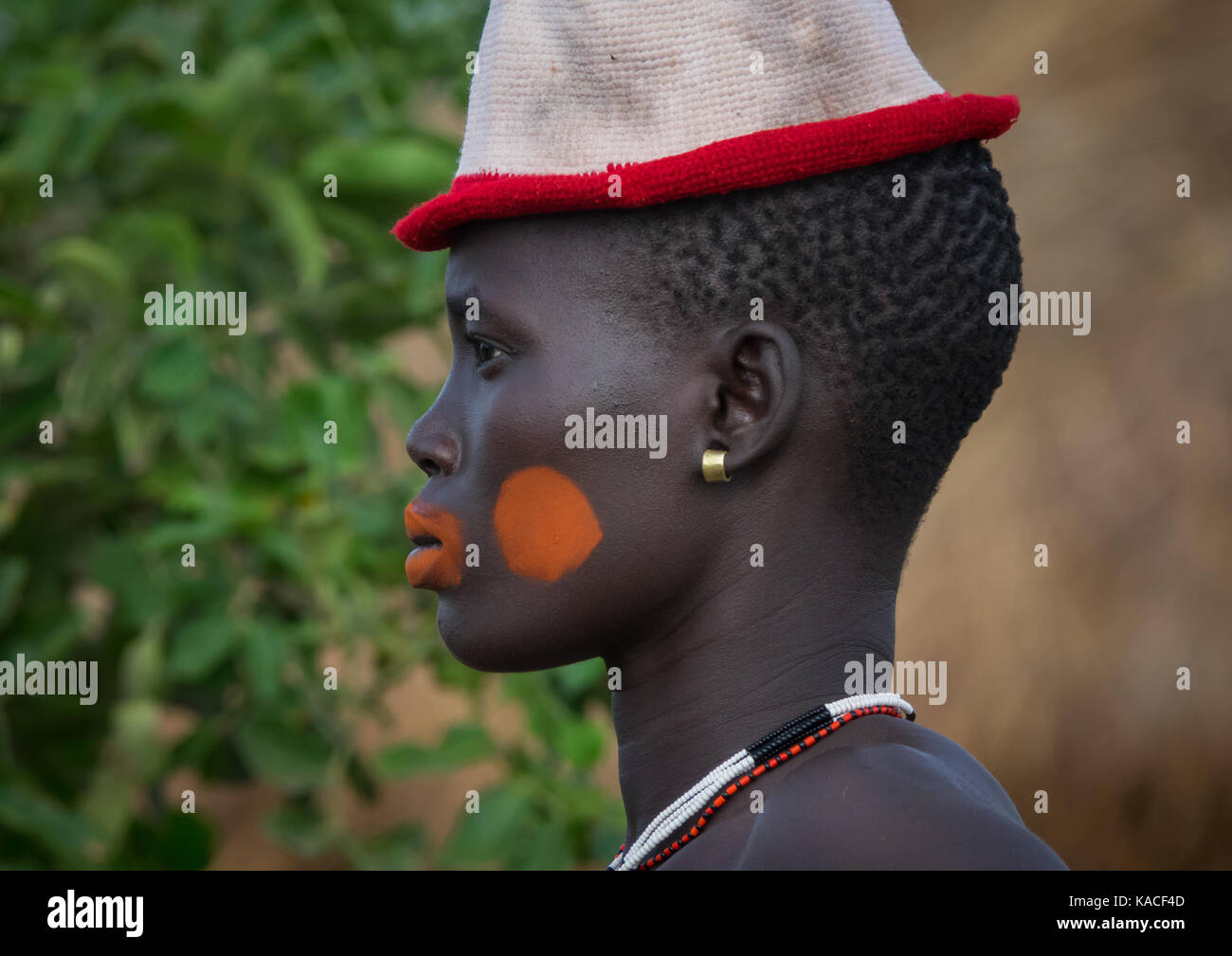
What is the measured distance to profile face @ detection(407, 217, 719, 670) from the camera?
4.68ft

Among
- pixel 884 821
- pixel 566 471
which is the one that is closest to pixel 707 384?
pixel 566 471

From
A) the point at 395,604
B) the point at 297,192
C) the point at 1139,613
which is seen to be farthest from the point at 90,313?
the point at 1139,613

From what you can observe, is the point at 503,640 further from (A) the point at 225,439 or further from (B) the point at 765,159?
(A) the point at 225,439

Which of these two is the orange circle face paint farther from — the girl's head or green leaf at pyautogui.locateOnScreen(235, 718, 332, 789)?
green leaf at pyautogui.locateOnScreen(235, 718, 332, 789)

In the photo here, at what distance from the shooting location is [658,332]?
143 centimetres

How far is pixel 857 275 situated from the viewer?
141 centimetres

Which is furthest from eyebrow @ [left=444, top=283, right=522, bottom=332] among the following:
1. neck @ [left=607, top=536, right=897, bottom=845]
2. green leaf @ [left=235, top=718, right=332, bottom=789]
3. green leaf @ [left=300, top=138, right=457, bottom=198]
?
green leaf @ [left=235, top=718, right=332, bottom=789]

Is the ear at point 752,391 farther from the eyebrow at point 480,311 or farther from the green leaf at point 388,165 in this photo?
the green leaf at point 388,165

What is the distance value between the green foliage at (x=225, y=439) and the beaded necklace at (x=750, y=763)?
3.54ft

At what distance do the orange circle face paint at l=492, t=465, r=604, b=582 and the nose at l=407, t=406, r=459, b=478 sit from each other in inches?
3.0

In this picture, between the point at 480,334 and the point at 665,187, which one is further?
the point at 480,334

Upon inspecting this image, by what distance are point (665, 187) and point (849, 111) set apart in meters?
0.20

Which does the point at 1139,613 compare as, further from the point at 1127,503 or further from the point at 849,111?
the point at 849,111

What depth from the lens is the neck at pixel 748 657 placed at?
1.45 metres
